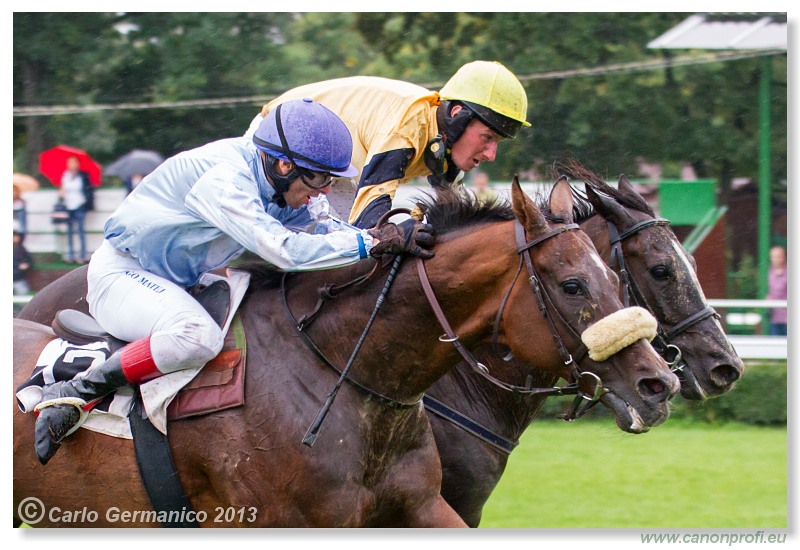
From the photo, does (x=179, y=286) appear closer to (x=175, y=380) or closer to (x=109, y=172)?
(x=175, y=380)

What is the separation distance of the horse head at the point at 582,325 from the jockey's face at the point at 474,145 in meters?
0.97

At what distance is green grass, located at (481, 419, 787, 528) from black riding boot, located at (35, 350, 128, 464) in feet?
10.7

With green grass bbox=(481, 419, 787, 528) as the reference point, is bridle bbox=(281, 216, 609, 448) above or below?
above

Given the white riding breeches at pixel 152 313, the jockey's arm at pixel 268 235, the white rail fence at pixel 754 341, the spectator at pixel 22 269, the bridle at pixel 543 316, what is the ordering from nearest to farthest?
the bridle at pixel 543 316 < the jockey's arm at pixel 268 235 < the white riding breeches at pixel 152 313 < the spectator at pixel 22 269 < the white rail fence at pixel 754 341

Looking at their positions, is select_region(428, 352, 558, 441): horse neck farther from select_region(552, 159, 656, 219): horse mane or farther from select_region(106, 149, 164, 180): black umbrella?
select_region(106, 149, 164, 180): black umbrella

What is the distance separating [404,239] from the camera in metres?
3.63

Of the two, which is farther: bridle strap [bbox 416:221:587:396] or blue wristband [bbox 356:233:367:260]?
blue wristband [bbox 356:233:367:260]

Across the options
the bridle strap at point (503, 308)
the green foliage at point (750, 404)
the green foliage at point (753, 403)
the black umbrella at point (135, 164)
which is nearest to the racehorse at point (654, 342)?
the bridle strap at point (503, 308)

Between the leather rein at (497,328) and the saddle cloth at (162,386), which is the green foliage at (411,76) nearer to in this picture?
the leather rein at (497,328)

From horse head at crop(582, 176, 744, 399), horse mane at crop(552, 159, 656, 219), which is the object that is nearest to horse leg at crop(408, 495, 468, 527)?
horse head at crop(582, 176, 744, 399)

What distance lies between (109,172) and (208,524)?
7026mm

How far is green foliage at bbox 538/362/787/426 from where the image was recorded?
937cm

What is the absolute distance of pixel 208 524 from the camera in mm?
3709

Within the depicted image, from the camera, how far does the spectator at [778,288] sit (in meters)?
9.60
